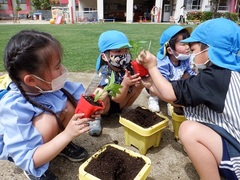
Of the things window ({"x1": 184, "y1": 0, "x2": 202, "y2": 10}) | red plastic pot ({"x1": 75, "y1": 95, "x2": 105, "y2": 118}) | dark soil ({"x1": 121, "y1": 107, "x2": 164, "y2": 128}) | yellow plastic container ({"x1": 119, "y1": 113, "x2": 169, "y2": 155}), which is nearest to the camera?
red plastic pot ({"x1": 75, "y1": 95, "x2": 105, "y2": 118})

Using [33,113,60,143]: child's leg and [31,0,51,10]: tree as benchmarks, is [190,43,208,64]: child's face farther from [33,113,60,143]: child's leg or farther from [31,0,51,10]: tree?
[31,0,51,10]: tree

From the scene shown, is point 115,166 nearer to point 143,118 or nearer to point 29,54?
point 143,118

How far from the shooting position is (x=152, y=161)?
1580 millimetres

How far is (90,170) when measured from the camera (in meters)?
1.18

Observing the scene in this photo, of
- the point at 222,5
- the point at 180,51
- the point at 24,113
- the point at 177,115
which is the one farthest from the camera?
the point at 222,5

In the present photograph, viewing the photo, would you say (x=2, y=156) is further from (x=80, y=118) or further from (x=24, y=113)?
(x=80, y=118)

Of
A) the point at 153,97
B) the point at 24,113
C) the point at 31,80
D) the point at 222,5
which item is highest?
the point at 222,5

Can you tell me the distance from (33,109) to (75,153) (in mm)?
502

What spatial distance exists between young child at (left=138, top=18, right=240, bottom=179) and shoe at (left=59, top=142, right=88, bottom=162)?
2.42ft

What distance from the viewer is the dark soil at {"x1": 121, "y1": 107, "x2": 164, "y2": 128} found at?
5.47ft

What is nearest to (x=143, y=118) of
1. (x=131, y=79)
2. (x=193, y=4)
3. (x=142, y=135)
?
(x=142, y=135)

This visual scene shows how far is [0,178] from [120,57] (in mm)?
1308

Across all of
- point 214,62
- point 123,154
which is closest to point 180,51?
point 214,62

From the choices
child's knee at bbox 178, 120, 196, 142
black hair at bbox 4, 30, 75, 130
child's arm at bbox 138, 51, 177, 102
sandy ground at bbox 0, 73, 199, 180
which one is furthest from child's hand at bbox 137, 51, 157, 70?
sandy ground at bbox 0, 73, 199, 180
